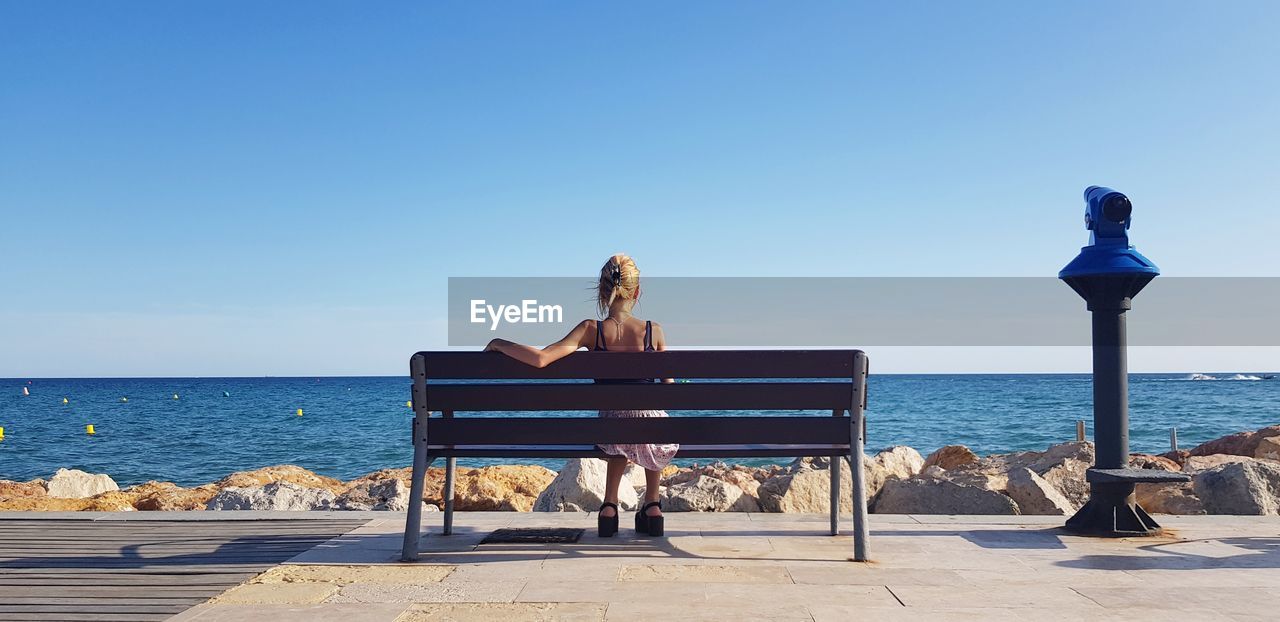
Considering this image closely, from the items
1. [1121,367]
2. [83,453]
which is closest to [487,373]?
[1121,367]

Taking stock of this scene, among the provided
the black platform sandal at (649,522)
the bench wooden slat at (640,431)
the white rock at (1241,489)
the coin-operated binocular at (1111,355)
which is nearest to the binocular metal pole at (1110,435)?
the coin-operated binocular at (1111,355)

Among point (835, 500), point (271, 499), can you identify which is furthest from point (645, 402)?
point (271, 499)

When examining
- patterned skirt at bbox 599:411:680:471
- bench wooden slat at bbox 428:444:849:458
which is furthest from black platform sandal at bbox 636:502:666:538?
bench wooden slat at bbox 428:444:849:458

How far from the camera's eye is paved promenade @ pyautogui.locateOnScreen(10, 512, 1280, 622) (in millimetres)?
3276

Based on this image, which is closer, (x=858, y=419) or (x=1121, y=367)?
(x=858, y=419)

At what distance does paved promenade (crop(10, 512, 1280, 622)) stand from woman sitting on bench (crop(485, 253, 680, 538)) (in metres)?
0.15

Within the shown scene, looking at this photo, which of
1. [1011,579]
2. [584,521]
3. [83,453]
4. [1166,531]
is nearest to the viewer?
[1011,579]

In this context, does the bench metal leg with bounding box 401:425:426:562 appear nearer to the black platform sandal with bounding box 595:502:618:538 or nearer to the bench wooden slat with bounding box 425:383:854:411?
the bench wooden slat with bounding box 425:383:854:411

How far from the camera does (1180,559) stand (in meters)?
4.25

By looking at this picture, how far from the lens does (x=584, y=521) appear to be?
18.0ft

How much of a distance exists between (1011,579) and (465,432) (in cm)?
232

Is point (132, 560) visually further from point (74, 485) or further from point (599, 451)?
point (74, 485)

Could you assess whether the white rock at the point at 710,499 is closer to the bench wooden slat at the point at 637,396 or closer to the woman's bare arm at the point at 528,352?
the bench wooden slat at the point at 637,396

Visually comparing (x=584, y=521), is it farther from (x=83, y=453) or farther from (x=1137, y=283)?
(x=83, y=453)
